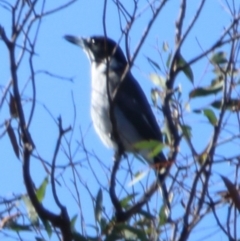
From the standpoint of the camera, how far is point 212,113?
3.08m

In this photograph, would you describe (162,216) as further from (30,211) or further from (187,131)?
(30,211)

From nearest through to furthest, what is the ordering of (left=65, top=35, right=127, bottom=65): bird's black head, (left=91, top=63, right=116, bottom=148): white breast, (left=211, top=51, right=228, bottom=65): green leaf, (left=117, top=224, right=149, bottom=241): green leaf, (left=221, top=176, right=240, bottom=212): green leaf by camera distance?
1. (left=221, top=176, right=240, bottom=212): green leaf
2. (left=117, top=224, right=149, bottom=241): green leaf
3. (left=211, top=51, right=228, bottom=65): green leaf
4. (left=91, top=63, right=116, bottom=148): white breast
5. (left=65, top=35, right=127, bottom=65): bird's black head

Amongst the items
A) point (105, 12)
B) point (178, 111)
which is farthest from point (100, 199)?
point (105, 12)

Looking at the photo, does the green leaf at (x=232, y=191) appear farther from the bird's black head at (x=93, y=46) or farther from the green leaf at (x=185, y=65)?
the bird's black head at (x=93, y=46)

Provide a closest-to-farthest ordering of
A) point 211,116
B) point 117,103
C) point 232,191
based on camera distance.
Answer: point 232,191 < point 211,116 < point 117,103

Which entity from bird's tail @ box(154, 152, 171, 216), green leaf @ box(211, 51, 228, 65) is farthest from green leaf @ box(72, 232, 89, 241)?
green leaf @ box(211, 51, 228, 65)

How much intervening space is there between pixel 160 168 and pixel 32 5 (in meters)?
0.86

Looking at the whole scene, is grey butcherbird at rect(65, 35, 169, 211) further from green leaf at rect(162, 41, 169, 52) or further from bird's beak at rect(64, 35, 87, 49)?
green leaf at rect(162, 41, 169, 52)

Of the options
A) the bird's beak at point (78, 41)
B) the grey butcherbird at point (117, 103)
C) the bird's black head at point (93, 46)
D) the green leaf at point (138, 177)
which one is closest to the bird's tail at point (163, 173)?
the green leaf at point (138, 177)

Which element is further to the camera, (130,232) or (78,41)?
(78,41)

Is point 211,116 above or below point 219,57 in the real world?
below

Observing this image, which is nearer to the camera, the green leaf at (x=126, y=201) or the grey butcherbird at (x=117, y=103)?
the green leaf at (x=126, y=201)

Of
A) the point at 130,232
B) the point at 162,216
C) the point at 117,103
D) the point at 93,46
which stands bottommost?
the point at 130,232

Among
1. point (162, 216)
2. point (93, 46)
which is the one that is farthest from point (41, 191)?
point (93, 46)
